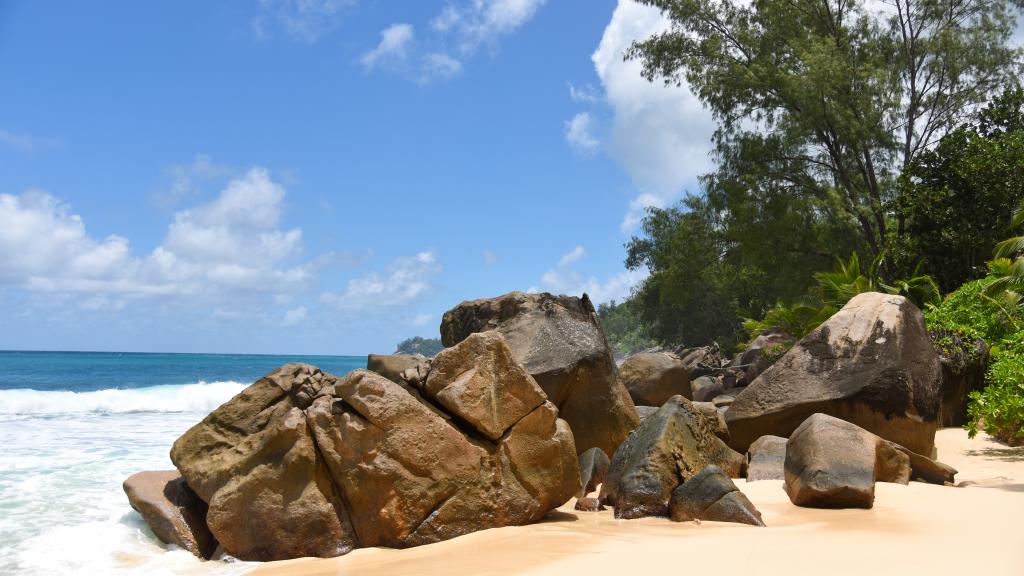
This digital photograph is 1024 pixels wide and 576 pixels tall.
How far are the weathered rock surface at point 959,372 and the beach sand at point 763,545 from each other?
5.49 metres

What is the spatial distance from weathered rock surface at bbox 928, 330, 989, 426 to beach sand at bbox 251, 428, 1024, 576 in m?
5.49

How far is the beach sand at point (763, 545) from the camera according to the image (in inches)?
194

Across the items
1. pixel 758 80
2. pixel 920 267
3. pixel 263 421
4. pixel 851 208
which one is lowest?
pixel 263 421

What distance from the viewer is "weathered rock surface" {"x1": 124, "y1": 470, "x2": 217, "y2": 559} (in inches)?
267

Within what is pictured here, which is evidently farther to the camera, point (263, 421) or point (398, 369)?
point (398, 369)

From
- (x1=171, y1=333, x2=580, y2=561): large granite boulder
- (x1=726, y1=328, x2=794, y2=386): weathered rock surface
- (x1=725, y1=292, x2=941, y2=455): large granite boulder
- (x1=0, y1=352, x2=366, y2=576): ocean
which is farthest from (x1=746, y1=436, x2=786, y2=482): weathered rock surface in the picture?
(x1=726, y1=328, x2=794, y2=386): weathered rock surface

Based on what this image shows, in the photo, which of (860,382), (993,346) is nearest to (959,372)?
(993,346)

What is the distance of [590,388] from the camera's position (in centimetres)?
953

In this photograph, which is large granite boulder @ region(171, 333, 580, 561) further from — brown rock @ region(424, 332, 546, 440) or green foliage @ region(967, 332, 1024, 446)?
green foliage @ region(967, 332, 1024, 446)

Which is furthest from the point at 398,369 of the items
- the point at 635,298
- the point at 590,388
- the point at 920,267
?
the point at 635,298

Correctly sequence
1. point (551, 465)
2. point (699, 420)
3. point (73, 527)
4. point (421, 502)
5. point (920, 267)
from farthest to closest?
1. point (920, 267)
2. point (699, 420)
3. point (73, 527)
4. point (551, 465)
5. point (421, 502)

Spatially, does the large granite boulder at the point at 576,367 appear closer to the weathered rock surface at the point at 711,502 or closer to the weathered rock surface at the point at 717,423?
the weathered rock surface at the point at 717,423

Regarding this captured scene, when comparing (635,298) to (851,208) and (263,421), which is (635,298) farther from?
(263,421)

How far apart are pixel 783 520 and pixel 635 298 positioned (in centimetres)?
4672
